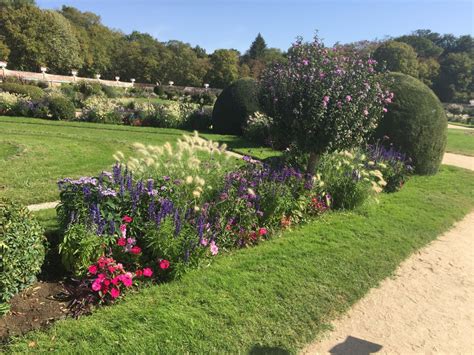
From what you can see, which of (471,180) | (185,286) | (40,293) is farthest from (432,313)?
(471,180)

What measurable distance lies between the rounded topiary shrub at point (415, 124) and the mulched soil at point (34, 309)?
903cm

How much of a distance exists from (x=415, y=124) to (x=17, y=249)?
9749 millimetres

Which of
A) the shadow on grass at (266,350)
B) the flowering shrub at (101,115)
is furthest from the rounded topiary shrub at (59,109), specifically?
the shadow on grass at (266,350)

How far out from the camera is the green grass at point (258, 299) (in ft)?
10.7

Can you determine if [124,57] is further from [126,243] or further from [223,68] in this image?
[126,243]

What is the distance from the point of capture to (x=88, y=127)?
51.0ft

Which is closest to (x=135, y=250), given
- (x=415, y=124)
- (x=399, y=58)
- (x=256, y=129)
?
(x=415, y=124)

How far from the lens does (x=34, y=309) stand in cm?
341

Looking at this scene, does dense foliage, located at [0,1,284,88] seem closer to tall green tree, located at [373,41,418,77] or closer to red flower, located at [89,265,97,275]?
tall green tree, located at [373,41,418,77]

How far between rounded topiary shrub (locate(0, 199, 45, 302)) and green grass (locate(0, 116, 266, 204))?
9.91ft

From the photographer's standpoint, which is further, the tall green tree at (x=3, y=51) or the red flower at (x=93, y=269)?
the tall green tree at (x=3, y=51)

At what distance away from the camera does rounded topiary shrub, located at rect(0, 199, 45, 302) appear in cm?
320

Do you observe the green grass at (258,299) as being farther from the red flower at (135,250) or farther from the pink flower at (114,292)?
the red flower at (135,250)

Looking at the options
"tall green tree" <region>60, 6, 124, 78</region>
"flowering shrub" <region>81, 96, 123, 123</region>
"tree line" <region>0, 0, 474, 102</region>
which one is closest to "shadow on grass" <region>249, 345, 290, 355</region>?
"flowering shrub" <region>81, 96, 123, 123</region>
